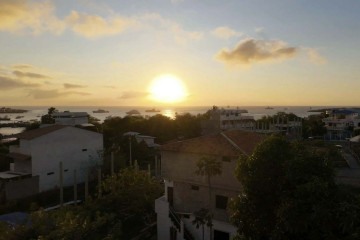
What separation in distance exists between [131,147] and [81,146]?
911 centimetres

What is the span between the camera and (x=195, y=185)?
26.2 meters

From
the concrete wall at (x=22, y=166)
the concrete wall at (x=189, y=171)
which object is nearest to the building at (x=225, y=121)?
the concrete wall at (x=22, y=166)

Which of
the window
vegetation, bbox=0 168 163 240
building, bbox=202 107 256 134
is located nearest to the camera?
the window

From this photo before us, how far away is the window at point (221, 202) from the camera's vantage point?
2477cm

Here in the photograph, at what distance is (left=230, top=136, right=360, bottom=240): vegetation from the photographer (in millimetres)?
12205

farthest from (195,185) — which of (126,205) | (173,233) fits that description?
(126,205)

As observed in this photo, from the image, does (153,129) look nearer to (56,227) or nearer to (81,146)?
(81,146)

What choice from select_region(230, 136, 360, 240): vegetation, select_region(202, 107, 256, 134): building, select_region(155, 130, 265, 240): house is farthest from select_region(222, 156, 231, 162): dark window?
select_region(202, 107, 256, 134): building

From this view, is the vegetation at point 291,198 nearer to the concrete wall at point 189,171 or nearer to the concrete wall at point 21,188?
the concrete wall at point 189,171

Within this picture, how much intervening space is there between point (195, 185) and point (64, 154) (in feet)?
57.4

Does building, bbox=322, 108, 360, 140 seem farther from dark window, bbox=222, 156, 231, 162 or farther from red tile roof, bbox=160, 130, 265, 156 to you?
dark window, bbox=222, 156, 231, 162

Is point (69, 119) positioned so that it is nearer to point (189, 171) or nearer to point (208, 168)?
point (189, 171)

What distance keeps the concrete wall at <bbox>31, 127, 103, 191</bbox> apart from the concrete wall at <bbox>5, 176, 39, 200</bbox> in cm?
67

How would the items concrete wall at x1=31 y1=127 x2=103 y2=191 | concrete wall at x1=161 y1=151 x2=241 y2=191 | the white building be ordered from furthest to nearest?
the white building → concrete wall at x1=31 y1=127 x2=103 y2=191 → concrete wall at x1=161 y1=151 x2=241 y2=191
